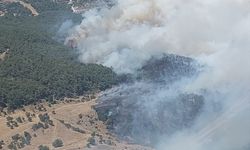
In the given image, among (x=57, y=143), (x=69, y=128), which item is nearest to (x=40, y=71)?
(x=69, y=128)

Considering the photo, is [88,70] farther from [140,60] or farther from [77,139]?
[77,139]

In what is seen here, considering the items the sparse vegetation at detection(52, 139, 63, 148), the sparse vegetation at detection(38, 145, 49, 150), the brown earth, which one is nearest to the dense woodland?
the brown earth

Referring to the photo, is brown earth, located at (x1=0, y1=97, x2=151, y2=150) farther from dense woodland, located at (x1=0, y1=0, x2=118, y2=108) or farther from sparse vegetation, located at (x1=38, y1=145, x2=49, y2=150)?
dense woodland, located at (x1=0, y1=0, x2=118, y2=108)

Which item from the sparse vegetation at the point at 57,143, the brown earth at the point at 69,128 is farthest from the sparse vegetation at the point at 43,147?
the sparse vegetation at the point at 57,143

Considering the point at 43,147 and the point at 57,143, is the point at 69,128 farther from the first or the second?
the point at 43,147

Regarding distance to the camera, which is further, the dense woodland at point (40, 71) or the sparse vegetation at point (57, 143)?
the dense woodland at point (40, 71)

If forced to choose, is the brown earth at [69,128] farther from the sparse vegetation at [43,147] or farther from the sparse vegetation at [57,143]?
the sparse vegetation at [43,147]

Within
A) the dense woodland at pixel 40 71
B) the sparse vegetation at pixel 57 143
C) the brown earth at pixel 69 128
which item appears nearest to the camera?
the sparse vegetation at pixel 57 143

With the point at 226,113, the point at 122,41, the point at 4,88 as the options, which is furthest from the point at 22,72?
the point at 226,113
